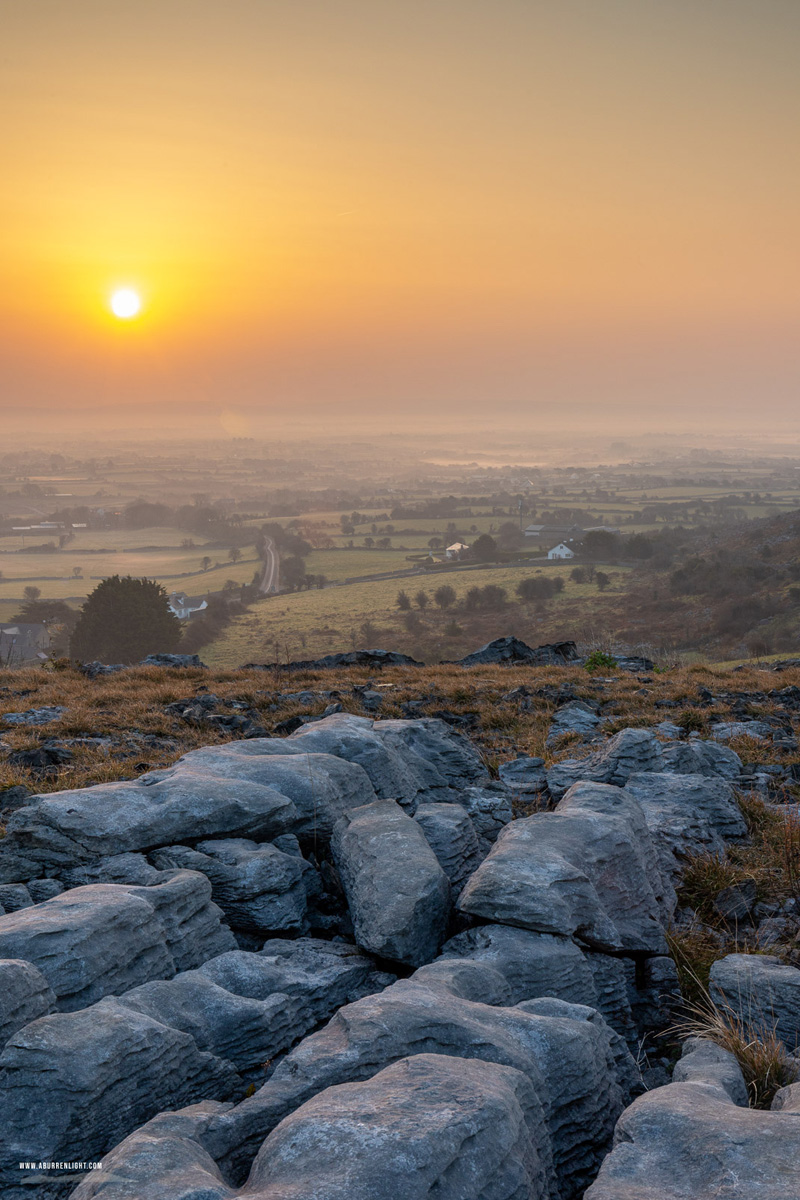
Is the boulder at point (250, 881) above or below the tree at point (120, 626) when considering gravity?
above

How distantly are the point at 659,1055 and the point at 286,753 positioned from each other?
5.59 m

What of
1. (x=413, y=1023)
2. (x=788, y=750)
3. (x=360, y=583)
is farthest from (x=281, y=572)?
(x=413, y=1023)

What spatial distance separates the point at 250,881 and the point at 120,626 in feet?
168

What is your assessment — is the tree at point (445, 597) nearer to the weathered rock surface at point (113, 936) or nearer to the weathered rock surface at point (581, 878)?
the weathered rock surface at point (581, 878)

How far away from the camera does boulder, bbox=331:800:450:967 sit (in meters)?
6.41

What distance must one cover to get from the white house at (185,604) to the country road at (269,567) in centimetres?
1060

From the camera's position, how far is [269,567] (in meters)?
112

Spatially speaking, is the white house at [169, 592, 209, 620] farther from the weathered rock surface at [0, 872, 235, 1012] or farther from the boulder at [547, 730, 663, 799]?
the weathered rock surface at [0, 872, 235, 1012]

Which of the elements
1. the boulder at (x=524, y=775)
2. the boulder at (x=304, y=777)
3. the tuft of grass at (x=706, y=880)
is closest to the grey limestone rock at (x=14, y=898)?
the boulder at (x=304, y=777)

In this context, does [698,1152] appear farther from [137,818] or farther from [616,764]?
[616,764]

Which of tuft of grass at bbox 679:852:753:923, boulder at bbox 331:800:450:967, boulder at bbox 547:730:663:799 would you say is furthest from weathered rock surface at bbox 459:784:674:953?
boulder at bbox 547:730:663:799

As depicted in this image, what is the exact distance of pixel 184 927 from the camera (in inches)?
247

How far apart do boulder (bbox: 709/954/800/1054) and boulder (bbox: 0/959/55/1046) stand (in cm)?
502

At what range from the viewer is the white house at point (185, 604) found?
75912 mm
